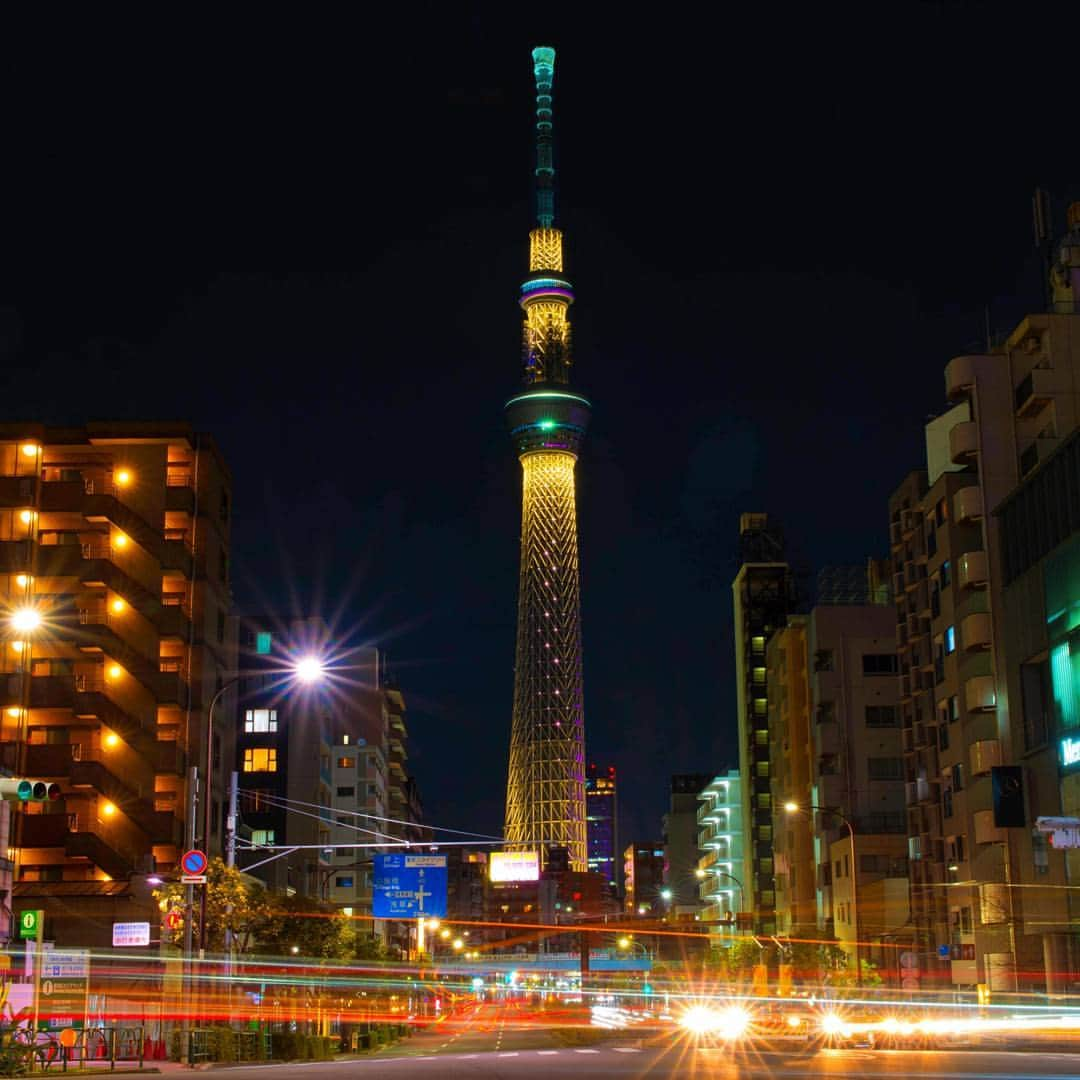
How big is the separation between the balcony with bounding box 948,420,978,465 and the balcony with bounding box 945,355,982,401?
1691mm

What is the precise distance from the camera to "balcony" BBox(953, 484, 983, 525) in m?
75.1

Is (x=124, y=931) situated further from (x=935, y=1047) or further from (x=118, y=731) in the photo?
(x=118, y=731)

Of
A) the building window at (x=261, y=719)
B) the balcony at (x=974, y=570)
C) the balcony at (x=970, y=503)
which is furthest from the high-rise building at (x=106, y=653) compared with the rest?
the balcony at (x=970, y=503)

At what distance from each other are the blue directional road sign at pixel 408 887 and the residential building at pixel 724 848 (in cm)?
8136

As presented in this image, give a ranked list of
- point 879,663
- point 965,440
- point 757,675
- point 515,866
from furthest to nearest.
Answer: point 757,675 < point 879,663 < point 515,866 < point 965,440

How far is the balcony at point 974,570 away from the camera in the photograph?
74.2 meters

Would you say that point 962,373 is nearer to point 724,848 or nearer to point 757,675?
point 757,675

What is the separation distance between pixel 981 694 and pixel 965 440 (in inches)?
473

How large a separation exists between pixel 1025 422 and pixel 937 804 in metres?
20.8

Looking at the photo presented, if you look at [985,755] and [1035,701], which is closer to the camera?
[1035,701]

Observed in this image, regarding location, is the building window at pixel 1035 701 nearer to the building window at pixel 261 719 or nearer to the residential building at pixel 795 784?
the residential building at pixel 795 784

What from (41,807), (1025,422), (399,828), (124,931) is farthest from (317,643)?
(124,931)

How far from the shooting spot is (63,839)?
249 ft

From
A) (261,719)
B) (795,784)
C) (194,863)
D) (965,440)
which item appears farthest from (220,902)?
(795,784)
